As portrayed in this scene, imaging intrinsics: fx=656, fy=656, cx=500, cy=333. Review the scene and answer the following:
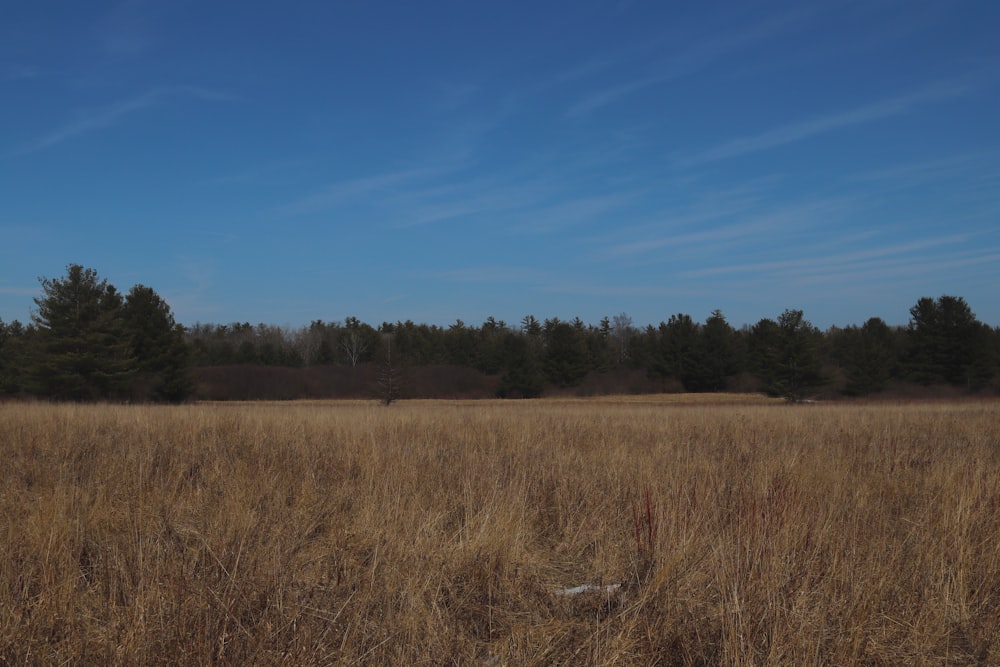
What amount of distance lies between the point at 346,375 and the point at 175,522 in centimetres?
5619

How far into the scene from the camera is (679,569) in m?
3.75

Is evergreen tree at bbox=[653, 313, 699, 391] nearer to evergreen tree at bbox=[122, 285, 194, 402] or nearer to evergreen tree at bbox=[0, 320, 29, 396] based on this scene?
evergreen tree at bbox=[122, 285, 194, 402]

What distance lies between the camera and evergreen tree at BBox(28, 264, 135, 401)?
35.2 m

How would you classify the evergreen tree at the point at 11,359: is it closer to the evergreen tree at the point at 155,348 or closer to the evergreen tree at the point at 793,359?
the evergreen tree at the point at 155,348

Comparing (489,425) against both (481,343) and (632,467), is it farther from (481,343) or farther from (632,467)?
(481,343)

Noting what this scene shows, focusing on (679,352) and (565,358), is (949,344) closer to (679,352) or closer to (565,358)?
(679,352)

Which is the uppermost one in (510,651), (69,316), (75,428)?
(69,316)

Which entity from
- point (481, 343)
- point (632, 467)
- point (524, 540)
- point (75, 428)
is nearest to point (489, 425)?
point (632, 467)

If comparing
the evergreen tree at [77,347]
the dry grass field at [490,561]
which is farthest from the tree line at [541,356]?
the dry grass field at [490,561]

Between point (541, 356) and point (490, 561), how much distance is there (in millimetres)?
60691

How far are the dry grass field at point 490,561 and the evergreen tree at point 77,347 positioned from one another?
32475mm

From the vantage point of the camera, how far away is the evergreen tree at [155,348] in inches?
1610

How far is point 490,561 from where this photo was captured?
156 inches

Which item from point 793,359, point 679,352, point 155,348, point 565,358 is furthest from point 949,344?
point 155,348
